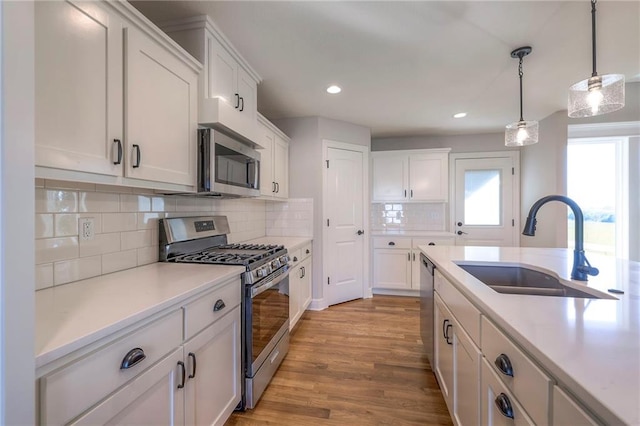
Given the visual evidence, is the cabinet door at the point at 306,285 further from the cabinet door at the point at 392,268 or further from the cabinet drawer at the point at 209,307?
the cabinet drawer at the point at 209,307

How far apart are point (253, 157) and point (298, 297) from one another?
1452 mm

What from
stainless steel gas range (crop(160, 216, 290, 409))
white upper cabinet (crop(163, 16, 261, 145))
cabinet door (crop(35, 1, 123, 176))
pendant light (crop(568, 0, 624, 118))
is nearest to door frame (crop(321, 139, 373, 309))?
stainless steel gas range (crop(160, 216, 290, 409))

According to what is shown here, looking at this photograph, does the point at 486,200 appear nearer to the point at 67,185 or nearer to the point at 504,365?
the point at 504,365

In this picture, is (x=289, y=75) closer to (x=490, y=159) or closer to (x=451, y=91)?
(x=451, y=91)

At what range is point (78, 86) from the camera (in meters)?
1.01

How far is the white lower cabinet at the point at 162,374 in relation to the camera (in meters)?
0.72

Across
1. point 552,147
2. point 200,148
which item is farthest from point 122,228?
point 552,147

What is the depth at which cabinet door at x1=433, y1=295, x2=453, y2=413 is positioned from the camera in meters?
1.51

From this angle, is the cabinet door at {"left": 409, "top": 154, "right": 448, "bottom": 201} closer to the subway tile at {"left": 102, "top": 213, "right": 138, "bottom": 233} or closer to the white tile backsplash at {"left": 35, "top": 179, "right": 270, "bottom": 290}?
the white tile backsplash at {"left": 35, "top": 179, "right": 270, "bottom": 290}

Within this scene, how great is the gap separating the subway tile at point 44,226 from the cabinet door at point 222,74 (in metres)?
1.02

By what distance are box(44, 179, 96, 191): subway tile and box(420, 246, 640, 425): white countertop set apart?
172 centimetres

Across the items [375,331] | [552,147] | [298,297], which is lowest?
[375,331]

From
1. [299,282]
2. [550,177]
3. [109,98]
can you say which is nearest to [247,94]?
[109,98]

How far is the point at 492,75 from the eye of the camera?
2.44 metres
